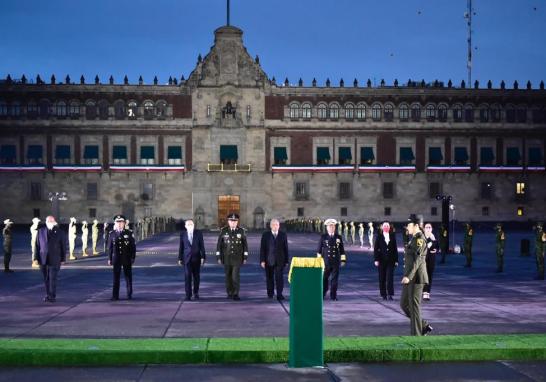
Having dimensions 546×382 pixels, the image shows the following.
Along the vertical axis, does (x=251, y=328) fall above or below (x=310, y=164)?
below

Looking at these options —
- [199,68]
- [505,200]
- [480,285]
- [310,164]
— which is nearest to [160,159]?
[199,68]

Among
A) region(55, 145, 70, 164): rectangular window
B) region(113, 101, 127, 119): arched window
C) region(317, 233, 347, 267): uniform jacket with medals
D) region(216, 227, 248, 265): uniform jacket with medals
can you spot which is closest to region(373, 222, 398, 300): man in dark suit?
region(317, 233, 347, 267): uniform jacket with medals

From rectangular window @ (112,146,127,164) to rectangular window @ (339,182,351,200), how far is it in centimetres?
1861

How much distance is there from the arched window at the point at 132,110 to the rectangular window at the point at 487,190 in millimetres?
30780

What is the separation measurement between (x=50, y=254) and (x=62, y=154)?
1962 inches

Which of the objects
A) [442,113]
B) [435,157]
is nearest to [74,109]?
[435,157]

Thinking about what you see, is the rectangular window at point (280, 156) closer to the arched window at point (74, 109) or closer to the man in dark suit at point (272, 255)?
the arched window at point (74, 109)

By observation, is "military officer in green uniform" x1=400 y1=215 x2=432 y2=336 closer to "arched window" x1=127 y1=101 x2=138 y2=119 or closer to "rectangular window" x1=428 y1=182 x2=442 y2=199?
"arched window" x1=127 y1=101 x2=138 y2=119

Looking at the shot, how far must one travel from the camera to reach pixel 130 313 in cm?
1303

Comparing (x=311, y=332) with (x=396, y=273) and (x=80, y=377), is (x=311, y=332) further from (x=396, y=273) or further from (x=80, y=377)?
(x=396, y=273)

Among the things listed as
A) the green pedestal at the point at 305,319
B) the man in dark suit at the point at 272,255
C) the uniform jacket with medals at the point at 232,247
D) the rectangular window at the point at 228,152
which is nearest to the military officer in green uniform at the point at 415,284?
the green pedestal at the point at 305,319

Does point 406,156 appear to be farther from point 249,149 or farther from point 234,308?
point 234,308

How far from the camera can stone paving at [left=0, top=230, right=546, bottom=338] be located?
1129cm

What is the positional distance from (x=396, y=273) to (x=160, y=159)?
42.6m
